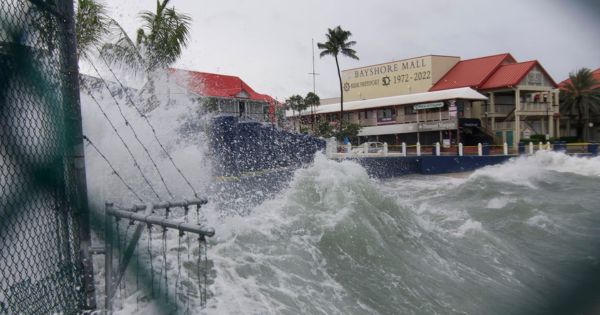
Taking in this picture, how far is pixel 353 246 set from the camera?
604 cm

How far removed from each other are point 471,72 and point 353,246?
32110 millimetres

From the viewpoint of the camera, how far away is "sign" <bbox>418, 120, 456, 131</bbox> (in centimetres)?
3162

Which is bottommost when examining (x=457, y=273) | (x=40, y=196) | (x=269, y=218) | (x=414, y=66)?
(x=457, y=273)

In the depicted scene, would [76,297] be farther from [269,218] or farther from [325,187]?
[325,187]

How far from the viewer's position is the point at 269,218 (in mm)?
6434

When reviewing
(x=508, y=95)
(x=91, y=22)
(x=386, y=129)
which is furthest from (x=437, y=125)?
(x=91, y=22)

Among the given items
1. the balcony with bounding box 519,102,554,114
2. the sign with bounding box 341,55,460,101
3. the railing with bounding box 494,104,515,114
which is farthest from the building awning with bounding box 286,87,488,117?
the sign with bounding box 341,55,460,101

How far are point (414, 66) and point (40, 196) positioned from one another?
121ft

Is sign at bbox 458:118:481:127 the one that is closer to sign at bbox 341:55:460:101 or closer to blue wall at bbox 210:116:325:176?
sign at bbox 341:55:460:101

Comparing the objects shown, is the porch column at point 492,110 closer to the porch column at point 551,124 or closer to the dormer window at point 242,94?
the porch column at point 551,124

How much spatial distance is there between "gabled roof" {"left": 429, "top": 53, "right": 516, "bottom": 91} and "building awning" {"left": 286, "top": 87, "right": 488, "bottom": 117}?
234cm

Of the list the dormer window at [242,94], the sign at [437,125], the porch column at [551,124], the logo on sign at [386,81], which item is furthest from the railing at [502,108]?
the dormer window at [242,94]

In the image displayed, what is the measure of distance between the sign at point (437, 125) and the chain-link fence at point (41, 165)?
2994 cm

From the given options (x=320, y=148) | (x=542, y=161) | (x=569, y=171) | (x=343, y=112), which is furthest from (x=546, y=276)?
(x=343, y=112)
